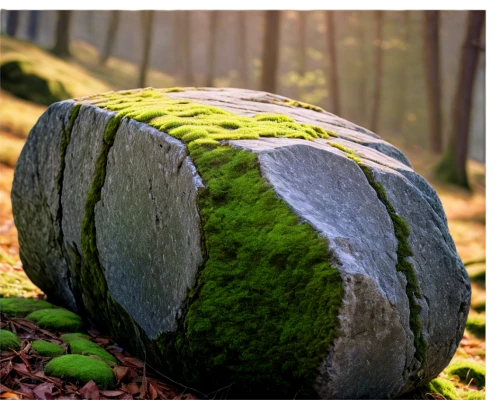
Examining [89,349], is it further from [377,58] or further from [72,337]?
[377,58]

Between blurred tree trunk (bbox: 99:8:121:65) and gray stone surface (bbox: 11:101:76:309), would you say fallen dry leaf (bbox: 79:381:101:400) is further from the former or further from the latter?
blurred tree trunk (bbox: 99:8:121:65)

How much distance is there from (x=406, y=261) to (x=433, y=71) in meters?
18.7

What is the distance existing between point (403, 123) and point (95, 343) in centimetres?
3683

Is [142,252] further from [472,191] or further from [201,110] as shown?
[472,191]

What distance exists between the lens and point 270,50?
46.5 ft

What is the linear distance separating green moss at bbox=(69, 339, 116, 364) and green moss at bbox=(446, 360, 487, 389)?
2.65 metres

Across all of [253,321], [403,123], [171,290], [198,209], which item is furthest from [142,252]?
[403,123]

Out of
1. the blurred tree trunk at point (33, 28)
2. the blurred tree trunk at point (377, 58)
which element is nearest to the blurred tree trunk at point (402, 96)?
the blurred tree trunk at point (377, 58)

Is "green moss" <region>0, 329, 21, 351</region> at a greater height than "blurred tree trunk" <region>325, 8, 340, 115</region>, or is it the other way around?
"blurred tree trunk" <region>325, 8, 340, 115</region>

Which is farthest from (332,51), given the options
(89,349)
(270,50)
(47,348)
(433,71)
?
(47,348)

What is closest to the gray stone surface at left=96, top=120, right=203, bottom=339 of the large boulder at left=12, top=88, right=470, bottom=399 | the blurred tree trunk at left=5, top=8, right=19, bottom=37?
the large boulder at left=12, top=88, right=470, bottom=399

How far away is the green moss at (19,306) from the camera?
4277 mm

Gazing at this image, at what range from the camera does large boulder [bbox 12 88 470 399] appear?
291cm

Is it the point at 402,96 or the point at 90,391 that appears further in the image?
the point at 402,96
